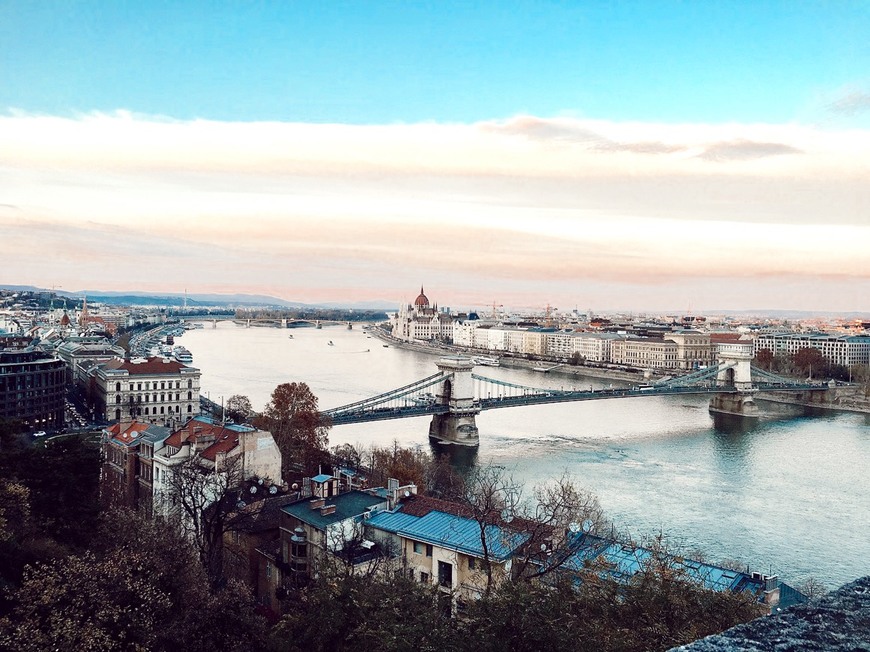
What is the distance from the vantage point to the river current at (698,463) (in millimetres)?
10766

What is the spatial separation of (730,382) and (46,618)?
2750 cm

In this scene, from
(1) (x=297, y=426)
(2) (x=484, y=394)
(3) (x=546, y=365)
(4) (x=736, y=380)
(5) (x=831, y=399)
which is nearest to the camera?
(1) (x=297, y=426)

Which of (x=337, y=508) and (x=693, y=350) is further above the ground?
(x=337, y=508)

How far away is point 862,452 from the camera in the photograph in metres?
18.4

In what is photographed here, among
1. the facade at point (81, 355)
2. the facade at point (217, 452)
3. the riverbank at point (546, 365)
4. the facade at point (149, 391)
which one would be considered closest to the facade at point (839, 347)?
the riverbank at point (546, 365)

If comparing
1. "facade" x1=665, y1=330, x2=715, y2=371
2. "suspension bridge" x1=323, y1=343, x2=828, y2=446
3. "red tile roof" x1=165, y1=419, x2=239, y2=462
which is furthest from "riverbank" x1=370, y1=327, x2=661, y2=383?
"red tile roof" x1=165, y1=419, x2=239, y2=462

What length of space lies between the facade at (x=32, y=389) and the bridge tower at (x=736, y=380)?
784 inches

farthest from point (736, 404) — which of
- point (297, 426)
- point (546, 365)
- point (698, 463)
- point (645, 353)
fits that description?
point (546, 365)

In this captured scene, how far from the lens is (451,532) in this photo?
267 inches

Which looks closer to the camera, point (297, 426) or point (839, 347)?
point (297, 426)

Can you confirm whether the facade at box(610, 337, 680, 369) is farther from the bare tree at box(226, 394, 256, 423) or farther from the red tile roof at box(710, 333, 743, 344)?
the bare tree at box(226, 394, 256, 423)

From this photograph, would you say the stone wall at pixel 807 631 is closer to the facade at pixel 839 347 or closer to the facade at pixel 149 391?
the facade at pixel 149 391

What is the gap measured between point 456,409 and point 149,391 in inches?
301

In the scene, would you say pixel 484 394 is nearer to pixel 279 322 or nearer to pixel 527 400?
pixel 527 400
